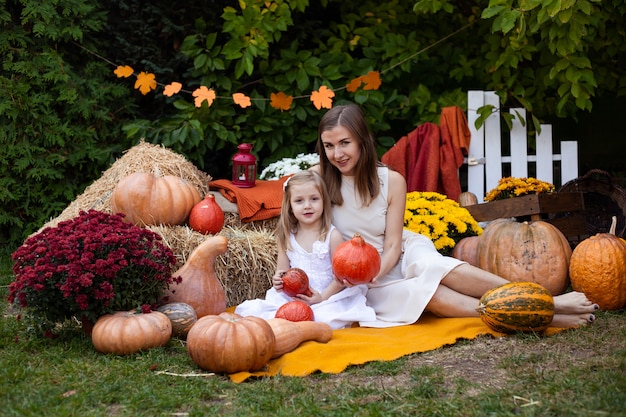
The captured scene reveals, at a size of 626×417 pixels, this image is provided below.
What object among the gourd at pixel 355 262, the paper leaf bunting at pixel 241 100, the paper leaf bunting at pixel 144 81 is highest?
the paper leaf bunting at pixel 144 81

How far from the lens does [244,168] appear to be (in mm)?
5352

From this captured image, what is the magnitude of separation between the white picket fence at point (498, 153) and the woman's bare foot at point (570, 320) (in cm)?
269

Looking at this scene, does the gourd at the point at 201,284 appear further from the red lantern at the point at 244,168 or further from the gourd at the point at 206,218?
the red lantern at the point at 244,168

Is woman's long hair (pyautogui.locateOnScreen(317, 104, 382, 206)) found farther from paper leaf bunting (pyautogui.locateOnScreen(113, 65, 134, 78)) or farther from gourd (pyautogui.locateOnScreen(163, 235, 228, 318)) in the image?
paper leaf bunting (pyautogui.locateOnScreen(113, 65, 134, 78))

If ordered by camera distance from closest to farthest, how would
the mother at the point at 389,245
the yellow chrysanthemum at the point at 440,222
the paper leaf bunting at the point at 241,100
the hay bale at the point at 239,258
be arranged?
the mother at the point at 389,245 → the hay bale at the point at 239,258 → the yellow chrysanthemum at the point at 440,222 → the paper leaf bunting at the point at 241,100

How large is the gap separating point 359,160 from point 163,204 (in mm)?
1408

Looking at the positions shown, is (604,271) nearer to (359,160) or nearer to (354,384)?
(359,160)

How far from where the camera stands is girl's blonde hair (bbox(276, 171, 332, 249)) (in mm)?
4227

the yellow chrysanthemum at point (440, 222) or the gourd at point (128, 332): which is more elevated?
the yellow chrysanthemum at point (440, 222)

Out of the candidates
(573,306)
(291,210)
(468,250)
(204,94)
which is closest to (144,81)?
(204,94)

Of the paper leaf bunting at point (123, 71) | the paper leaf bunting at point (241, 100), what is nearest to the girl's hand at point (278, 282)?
the paper leaf bunting at point (241, 100)

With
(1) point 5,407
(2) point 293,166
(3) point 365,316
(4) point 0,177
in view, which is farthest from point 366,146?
(4) point 0,177

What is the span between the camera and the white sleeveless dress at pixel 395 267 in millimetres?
4020

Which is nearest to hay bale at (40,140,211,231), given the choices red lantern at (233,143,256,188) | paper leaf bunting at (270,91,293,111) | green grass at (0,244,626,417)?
red lantern at (233,143,256,188)
